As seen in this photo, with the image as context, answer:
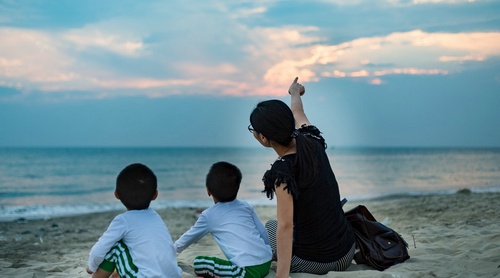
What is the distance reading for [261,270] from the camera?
265 cm

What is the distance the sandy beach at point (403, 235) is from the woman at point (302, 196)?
19 centimetres

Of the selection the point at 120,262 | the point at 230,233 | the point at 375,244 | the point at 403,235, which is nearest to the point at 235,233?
the point at 230,233

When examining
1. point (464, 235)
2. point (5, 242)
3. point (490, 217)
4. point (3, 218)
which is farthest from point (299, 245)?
point (3, 218)

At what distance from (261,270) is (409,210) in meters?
5.57

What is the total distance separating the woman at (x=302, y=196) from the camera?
235cm

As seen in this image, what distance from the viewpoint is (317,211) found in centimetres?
253

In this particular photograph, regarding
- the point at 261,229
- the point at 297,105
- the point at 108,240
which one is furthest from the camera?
the point at 297,105

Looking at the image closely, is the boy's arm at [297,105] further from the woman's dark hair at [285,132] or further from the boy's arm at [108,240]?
the boy's arm at [108,240]

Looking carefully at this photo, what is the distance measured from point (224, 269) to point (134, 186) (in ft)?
3.03

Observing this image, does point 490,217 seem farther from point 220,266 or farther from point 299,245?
point 220,266

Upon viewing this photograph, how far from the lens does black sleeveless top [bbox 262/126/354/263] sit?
94.3 inches

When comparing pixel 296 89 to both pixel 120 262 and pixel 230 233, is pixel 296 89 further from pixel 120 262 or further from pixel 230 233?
pixel 120 262

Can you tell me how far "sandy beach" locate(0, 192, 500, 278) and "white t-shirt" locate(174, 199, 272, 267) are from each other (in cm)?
34

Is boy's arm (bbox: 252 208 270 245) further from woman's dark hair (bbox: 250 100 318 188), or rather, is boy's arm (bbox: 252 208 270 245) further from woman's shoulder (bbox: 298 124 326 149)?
woman's shoulder (bbox: 298 124 326 149)
